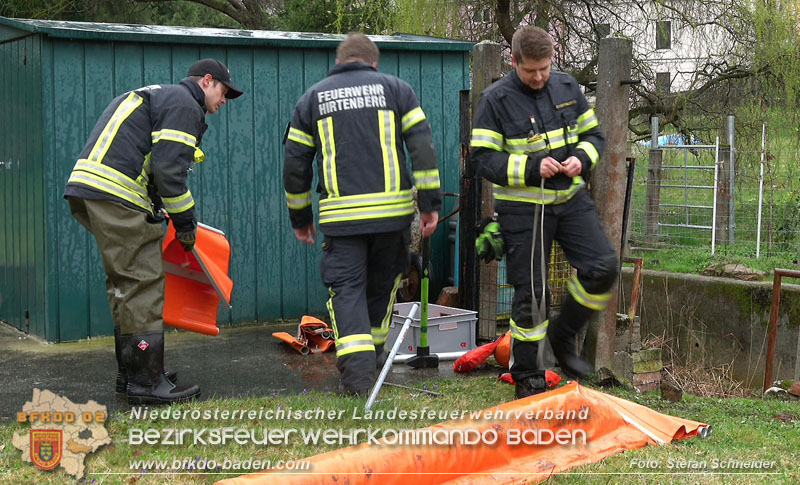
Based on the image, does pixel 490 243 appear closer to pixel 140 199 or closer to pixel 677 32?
pixel 140 199

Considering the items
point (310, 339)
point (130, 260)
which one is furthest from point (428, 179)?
point (310, 339)

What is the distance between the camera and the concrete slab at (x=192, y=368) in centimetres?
558

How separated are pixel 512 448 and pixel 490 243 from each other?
4.80 ft

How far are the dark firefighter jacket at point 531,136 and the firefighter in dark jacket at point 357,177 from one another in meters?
0.35

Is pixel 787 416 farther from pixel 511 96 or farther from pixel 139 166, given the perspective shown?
pixel 139 166

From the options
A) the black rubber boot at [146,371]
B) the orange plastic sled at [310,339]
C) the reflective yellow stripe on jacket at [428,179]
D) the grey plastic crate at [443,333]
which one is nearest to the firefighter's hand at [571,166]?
the reflective yellow stripe on jacket at [428,179]

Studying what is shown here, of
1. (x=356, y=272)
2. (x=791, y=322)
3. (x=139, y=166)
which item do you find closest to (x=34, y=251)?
(x=139, y=166)

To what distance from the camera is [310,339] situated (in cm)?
684

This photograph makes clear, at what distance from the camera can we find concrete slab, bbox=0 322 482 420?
5578 millimetres

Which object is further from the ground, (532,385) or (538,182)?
(538,182)

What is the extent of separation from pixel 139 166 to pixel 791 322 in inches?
236

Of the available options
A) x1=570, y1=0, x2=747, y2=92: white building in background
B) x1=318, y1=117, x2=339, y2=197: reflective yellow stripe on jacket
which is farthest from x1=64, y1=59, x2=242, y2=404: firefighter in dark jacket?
x1=570, y1=0, x2=747, y2=92: white building in background

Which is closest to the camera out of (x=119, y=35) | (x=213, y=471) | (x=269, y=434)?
(x=213, y=471)

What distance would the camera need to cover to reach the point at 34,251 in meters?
7.16
